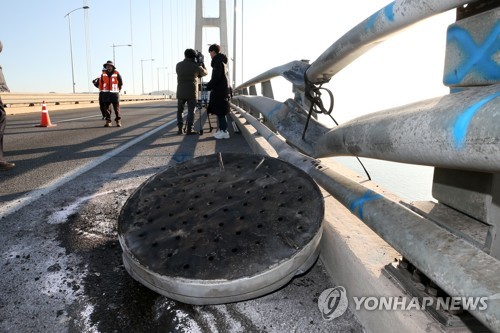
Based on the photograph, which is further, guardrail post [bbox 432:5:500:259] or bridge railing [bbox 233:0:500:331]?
guardrail post [bbox 432:5:500:259]

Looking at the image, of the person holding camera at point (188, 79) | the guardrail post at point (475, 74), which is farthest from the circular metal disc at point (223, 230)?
the person holding camera at point (188, 79)

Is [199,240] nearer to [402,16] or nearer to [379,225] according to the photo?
[379,225]

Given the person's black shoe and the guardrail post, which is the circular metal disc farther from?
the person's black shoe

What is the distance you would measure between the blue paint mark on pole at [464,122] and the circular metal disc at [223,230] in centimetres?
89

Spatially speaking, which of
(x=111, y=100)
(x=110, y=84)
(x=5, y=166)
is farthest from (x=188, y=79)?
(x=5, y=166)

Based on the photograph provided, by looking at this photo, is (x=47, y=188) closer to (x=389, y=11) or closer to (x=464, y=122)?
(x=389, y=11)

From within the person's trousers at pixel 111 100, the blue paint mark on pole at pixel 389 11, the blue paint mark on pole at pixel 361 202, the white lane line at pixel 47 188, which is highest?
the blue paint mark on pole at pixel 389 11

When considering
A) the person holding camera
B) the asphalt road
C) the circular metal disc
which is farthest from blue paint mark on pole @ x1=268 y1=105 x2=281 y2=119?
the person holding camera

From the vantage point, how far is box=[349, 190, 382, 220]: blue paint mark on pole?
1580 millimetres

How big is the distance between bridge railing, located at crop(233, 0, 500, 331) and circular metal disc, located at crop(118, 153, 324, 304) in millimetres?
301

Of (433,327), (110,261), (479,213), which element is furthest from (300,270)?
(110,261)

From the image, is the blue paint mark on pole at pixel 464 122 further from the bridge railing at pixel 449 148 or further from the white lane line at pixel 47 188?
the white lane line at pixel 47 188

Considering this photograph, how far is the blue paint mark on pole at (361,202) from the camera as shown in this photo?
5.18 ft

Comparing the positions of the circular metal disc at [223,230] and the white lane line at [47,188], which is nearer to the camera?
the circular metal disc at [223,230]
